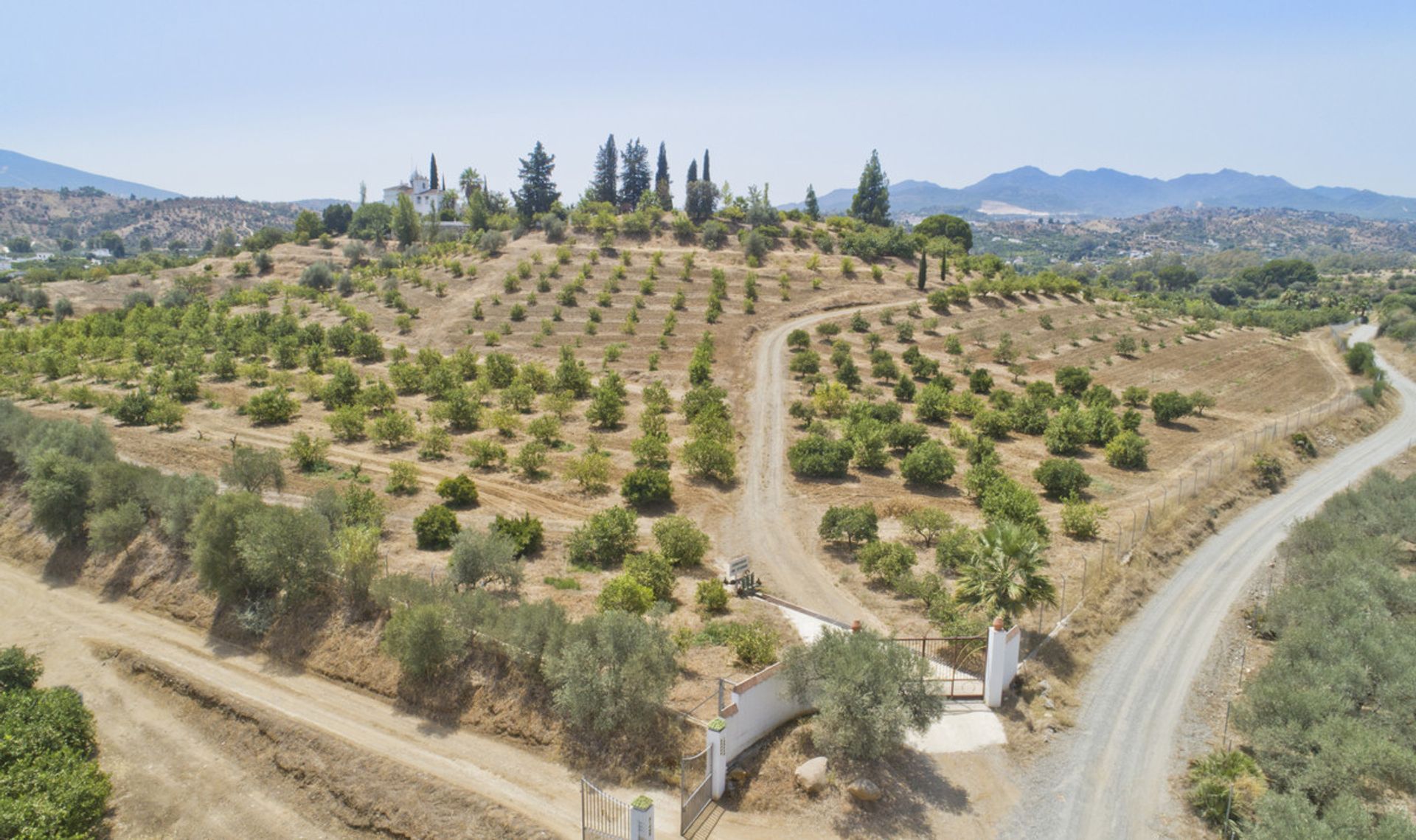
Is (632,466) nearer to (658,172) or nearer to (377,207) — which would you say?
(658,172)

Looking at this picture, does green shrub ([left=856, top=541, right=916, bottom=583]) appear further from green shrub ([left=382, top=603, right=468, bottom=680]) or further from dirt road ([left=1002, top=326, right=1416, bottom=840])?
green shrub ([left=382, top=603, right=468, bottom=680])

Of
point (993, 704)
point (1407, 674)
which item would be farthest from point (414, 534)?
point (1407, 674)

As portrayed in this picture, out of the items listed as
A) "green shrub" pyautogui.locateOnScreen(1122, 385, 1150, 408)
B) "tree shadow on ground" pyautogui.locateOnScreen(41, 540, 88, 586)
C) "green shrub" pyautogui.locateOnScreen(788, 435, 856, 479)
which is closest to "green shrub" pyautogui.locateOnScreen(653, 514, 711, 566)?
"green shrub" pyautogui.locateOnScreen(788, 435, 856, 479)

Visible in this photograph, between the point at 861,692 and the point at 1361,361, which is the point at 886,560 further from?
the point at 1361,361

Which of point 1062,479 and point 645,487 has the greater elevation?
point 1062,479

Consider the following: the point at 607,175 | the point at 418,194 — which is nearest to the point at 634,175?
the point at 607,175

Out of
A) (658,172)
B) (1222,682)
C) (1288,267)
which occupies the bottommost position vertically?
(1222,682)

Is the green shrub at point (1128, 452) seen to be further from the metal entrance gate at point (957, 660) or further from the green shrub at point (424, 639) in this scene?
the green shrub at point (424, 639)
